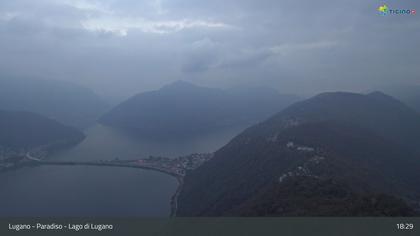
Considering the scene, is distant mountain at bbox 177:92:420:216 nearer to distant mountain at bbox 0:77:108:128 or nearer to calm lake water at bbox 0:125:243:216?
calm lake water at bbox 0:125:243:216

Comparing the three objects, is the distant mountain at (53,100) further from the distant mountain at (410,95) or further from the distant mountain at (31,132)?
the distant mountain at (410,95)

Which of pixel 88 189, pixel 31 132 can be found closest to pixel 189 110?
pixel 31 132

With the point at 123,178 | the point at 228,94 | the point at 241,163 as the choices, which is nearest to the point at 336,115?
the point at 241,163

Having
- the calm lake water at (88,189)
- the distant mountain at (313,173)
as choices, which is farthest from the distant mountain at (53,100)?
the distant mountain at (313,173)

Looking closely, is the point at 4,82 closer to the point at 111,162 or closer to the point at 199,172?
the point at 111,162

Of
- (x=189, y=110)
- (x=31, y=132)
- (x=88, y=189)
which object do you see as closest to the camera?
(x=88, y=189)

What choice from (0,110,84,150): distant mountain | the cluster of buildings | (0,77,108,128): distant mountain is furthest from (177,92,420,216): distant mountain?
(0,77,108,128): distant mountain

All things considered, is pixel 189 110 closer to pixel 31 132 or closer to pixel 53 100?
pixel 53 100
